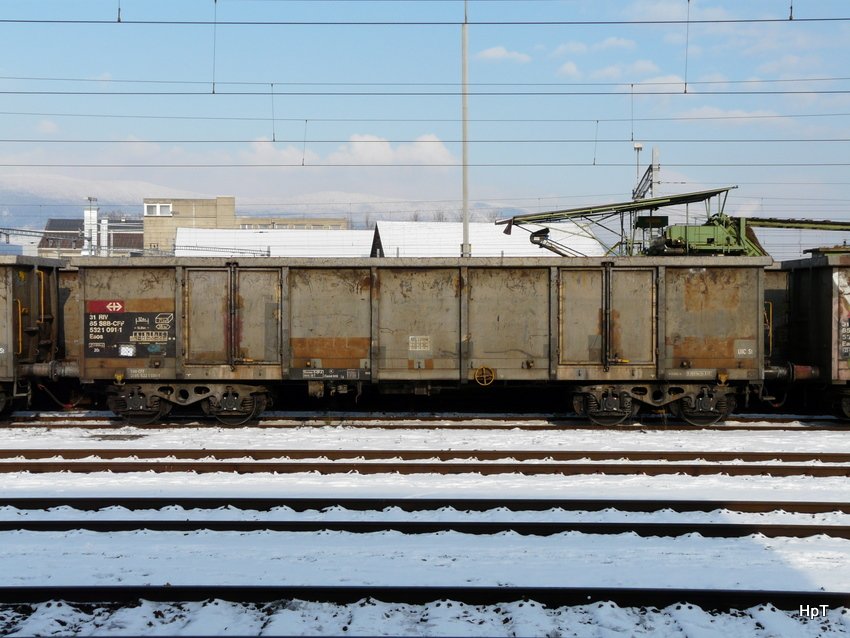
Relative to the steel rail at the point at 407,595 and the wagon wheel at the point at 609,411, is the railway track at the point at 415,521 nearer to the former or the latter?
the steel rail at the point at 407,595

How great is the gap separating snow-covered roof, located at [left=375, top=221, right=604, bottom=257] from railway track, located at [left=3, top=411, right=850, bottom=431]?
2534cm

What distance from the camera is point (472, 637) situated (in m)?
5.28

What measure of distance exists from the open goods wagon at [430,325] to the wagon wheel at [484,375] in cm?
2

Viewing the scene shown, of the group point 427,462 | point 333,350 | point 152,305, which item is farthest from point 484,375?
point 152,305

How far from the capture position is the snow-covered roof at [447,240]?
3991 centimetres

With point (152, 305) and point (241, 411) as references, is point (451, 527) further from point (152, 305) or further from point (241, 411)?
point (152, 305)

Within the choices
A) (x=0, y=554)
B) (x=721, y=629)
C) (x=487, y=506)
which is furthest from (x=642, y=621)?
(x=0, y=554)

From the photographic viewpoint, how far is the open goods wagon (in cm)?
1327

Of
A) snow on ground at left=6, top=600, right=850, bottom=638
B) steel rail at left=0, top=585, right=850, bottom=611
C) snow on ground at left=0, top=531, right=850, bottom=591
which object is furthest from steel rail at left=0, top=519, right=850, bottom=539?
snow on ground at left=6, top=600, right=850, bottom=638

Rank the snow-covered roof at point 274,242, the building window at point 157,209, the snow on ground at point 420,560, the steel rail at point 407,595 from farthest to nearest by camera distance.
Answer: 1. the building window at point 157,209
2. the snow-covered roof at point 274,242
3. the snow on ground at point 420,560
4. the steel rail at point 407,595

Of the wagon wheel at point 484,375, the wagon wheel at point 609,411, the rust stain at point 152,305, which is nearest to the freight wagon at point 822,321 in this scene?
the wagon wheel at point 609,411

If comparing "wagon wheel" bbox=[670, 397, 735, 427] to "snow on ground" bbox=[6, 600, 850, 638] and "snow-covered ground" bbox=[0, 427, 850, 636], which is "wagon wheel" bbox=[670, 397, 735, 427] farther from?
"snow on ground" bbox=[6, 600, 850, 638]

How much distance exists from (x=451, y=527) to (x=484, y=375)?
5.84 metres

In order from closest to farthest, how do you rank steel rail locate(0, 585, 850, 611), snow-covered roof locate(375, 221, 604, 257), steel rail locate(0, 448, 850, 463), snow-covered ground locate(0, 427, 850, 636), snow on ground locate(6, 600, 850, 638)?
1. snow on ground locate(6, 600, 850, 638)
2. snow-covered ground locate(0, 427, 850, 636)
3. steel rail locate(0, 585, 850, 611)
4. steel rail locate(0, 448, 850, 463)
5. snow-covered roof locate(375, 221, 604, 257)
